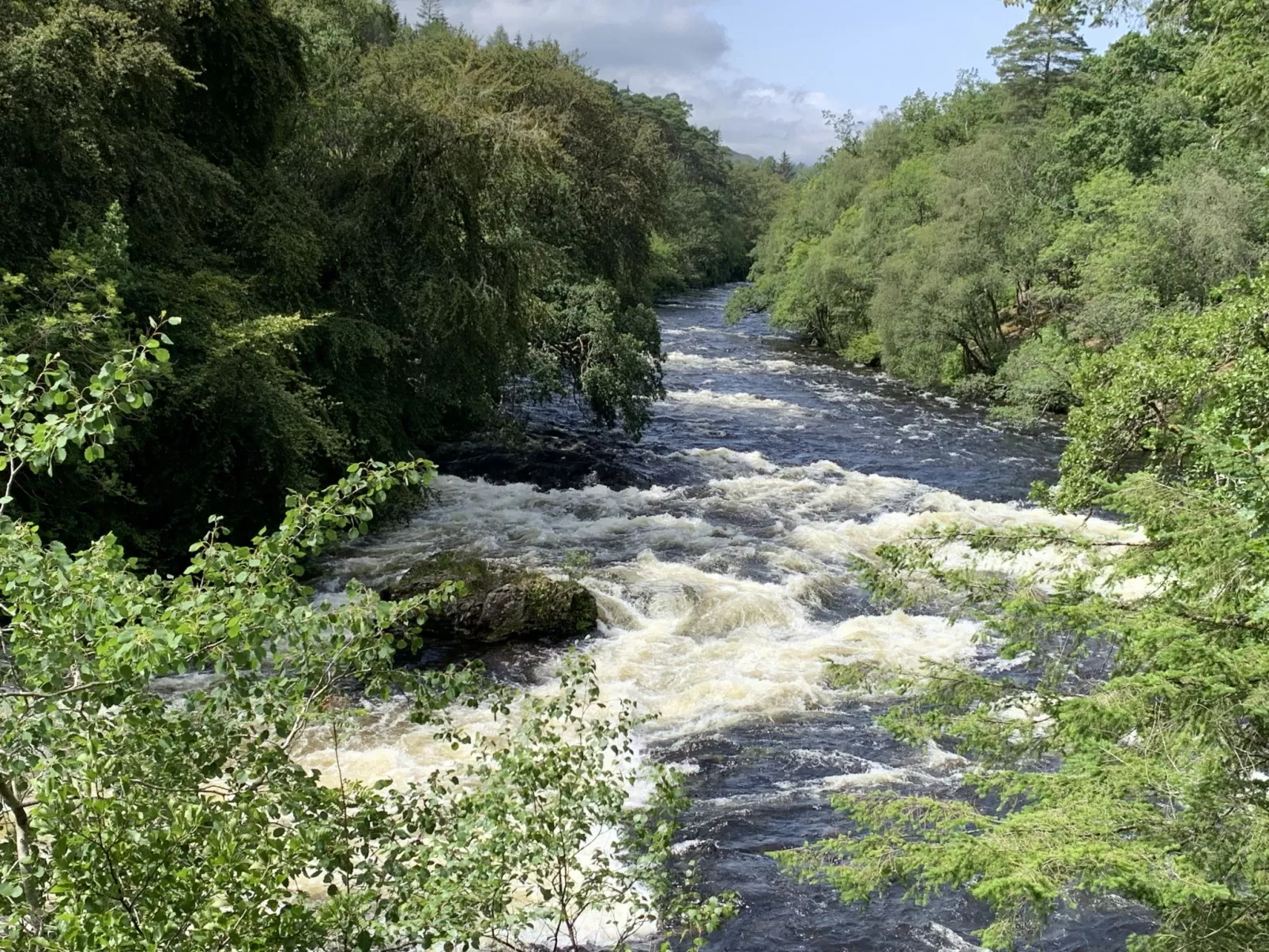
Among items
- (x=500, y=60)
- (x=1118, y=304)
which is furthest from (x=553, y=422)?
(x=1118, y=304)

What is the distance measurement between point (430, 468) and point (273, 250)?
511 inches

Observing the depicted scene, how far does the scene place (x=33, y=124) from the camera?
12.2 m

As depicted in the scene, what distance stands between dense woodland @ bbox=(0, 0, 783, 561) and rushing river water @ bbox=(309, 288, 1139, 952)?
2649mm

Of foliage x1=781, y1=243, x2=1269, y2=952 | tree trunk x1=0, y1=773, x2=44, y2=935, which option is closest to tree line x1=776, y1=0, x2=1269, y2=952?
foliage x1=781, y1=243, x2=1269, y2=952

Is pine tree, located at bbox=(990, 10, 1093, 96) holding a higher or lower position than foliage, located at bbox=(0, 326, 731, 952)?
higher

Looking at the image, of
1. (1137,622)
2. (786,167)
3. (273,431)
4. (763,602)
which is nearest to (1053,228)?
(763,602)

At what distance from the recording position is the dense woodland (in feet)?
40.3

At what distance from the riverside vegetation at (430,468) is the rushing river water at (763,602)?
56 centimetres

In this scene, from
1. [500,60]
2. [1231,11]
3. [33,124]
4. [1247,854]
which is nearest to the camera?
[1247,854]

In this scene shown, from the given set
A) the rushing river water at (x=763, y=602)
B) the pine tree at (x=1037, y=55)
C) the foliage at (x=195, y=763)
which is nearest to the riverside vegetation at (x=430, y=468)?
the foliage at (x=195, y=763)

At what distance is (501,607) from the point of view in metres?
13.6

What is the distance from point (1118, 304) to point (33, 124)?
950 inches

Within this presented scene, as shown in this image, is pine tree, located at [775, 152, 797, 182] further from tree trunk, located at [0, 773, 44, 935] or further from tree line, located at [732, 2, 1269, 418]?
tree trunk, located at [0, 773, 44, 935]

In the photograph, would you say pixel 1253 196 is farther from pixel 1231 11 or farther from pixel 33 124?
pixel 33 124
